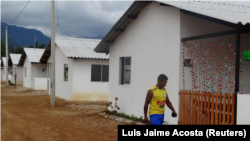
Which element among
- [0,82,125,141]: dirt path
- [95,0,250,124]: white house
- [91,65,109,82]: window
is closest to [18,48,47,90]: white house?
[91,65,109,82]: window

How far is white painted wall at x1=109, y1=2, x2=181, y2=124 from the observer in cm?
909

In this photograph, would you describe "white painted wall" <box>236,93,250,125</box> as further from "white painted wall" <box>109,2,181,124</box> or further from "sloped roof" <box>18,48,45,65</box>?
"sloped roof" <box>18,48,45,65</box>

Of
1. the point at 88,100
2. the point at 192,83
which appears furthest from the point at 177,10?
the point at 88,100

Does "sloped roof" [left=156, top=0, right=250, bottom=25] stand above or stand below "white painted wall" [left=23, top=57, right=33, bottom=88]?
above

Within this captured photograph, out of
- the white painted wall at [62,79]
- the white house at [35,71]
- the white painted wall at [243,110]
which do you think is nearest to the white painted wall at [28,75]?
the white house at [35,71]

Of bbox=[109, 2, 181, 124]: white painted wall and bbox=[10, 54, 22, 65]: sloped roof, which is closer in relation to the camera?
bbox=[109, 2, 181, 124]: white painted wall

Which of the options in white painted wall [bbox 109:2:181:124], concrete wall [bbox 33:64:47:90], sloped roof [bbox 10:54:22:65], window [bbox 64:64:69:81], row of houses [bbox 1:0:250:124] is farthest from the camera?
sloped roof [bbox 10:54:22:65]

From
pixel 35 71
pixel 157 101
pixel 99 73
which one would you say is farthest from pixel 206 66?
pixel 35 71

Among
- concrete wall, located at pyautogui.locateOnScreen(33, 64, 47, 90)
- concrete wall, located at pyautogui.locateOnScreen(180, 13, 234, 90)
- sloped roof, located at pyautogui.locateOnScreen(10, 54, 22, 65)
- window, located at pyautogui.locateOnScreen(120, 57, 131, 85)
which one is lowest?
concrete wall, located at pyautogui.locateOnScreen(33, 64, 47, 90)

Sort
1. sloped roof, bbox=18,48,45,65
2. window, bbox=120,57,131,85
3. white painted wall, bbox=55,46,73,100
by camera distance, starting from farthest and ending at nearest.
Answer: sloped roof, bbox=18,48,45,65
white painted wall, bbox=55,46,73,100
window, bbox=120,57,131,85

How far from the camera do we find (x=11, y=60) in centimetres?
4128

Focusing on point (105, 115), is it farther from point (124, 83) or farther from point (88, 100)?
point (88, 100)

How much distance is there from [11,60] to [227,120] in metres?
38.4

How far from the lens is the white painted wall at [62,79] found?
739 inches
